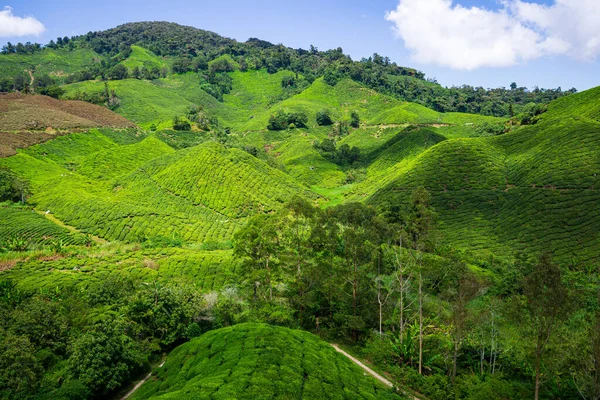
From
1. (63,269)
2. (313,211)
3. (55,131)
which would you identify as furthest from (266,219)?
(55,131)

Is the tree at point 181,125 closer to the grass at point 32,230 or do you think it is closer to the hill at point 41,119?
the hill at point 41,119

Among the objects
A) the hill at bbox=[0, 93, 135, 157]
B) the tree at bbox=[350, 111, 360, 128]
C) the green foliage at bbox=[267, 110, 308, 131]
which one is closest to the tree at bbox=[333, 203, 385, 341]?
the hill at bbox=[0, 93, 135, 157]

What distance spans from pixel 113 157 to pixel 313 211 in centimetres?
8816

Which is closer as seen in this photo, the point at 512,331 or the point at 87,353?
the point at 87,353

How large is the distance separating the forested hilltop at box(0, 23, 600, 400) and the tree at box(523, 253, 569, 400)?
13 centimetres

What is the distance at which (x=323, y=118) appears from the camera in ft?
571

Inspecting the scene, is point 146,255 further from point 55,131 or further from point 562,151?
point 562,151

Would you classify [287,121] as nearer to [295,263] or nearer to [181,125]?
[181,125]

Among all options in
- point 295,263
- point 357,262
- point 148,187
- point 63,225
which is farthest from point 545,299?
point 148,187

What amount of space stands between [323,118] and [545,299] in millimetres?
157453

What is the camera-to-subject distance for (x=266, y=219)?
38.5 meters

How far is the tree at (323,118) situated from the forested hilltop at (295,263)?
37.7 m

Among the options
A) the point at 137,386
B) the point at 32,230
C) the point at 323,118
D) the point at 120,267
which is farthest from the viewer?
the point at 323,118

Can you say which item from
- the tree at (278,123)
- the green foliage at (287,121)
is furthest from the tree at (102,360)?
the green foliage at (287,121)
